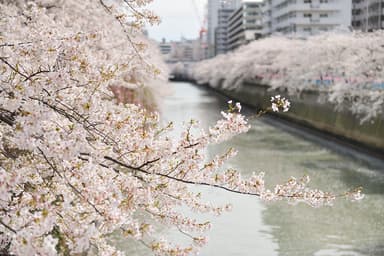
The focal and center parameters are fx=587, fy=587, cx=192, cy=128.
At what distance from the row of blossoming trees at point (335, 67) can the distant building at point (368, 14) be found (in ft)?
28.7

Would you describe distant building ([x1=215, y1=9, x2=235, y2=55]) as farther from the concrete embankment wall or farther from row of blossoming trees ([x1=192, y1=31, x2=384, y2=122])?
the concrete embankment wall

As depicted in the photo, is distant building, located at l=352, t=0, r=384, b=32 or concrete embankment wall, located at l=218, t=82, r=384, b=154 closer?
concrete embankment wall, located at l=218, t=82, r=384, b=154

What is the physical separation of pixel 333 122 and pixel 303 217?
13044mm

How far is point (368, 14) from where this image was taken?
51.3 meters

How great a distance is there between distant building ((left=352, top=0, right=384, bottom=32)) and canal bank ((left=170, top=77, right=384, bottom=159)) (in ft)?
50.0

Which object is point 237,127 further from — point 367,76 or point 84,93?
point 367,76

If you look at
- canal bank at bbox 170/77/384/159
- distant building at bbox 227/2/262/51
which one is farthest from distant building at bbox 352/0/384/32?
distant building at bbox 227/2/262/51

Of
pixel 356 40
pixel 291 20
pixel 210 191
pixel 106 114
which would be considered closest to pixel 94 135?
pixel 106 114

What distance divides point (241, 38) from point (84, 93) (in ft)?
271

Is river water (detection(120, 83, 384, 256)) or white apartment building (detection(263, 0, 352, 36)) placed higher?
white apartment building (detection(263, 0, 352, 36))

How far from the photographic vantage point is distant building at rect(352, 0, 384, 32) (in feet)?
153

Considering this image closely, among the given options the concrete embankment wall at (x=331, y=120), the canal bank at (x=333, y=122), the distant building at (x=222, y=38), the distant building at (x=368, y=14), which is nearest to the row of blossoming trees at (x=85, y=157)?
the canal bank at (x=333, y=122)

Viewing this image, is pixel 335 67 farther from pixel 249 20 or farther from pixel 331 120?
pixel 249 20

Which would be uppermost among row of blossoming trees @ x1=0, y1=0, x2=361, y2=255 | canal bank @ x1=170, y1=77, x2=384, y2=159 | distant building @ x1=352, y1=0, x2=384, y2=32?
distant building @ x1=352, y1=0, x2=384, y2=32
